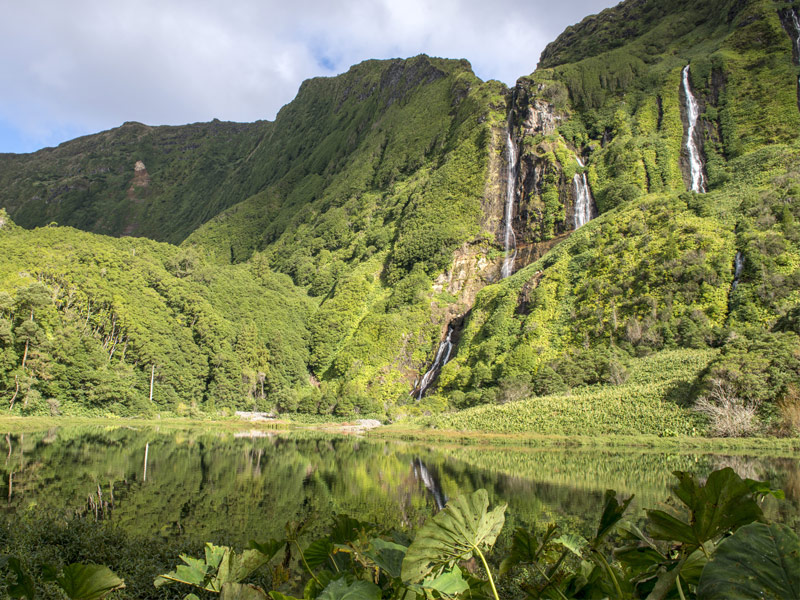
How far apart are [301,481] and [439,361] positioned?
42.8 meters

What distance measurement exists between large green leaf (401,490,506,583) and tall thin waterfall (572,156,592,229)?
67.6m

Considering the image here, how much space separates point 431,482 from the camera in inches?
675

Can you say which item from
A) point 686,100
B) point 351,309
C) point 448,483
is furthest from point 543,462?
point 686,100

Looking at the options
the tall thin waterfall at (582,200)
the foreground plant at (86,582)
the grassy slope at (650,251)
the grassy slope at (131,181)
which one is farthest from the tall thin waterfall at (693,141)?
the grassy slope at (131,181)

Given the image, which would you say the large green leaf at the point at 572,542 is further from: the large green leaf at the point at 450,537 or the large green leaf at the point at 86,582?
the large green leaf at the point at 86,582

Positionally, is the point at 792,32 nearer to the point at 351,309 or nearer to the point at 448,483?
the point at 351,309

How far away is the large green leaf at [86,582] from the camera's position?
4.40 feet

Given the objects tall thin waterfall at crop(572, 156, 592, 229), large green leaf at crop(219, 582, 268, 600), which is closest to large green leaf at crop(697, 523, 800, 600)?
large green leaf at crop(219, 582, 268, 600)

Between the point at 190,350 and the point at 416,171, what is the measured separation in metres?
54.4

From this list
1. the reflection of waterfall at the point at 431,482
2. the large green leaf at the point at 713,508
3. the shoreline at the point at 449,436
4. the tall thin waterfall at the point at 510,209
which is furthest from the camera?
the tall thin waterfall at the point at 510,209

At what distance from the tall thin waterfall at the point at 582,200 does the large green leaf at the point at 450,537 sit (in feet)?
222

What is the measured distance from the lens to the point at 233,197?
437ft

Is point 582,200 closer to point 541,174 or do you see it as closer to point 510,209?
point 541,174

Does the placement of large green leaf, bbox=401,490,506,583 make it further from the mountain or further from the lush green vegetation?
the mountain
